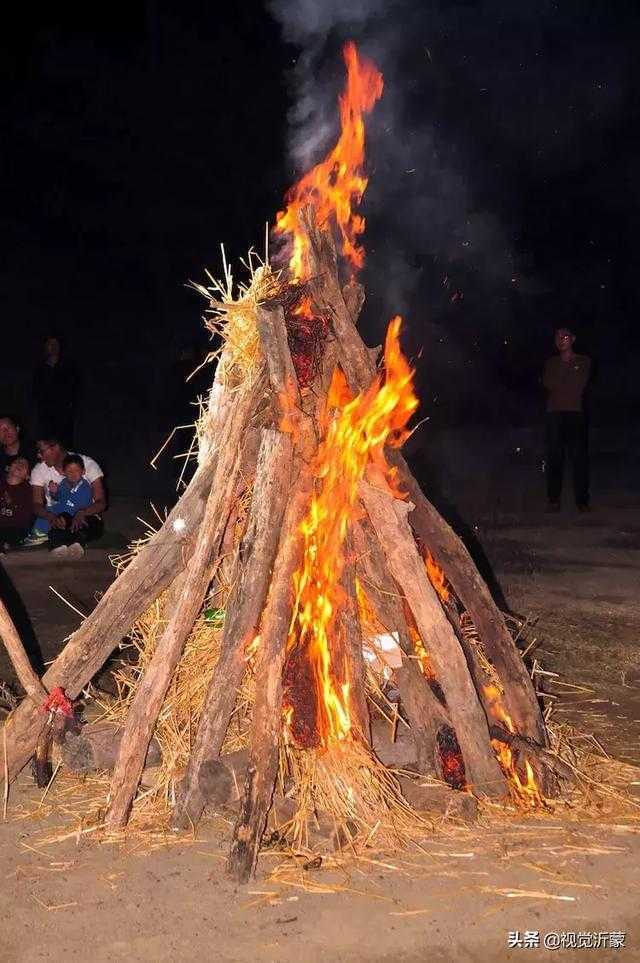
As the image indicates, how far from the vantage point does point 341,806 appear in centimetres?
394

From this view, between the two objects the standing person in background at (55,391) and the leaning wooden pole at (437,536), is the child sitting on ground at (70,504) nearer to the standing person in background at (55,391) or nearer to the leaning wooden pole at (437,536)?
the standing person in background at (55,391)

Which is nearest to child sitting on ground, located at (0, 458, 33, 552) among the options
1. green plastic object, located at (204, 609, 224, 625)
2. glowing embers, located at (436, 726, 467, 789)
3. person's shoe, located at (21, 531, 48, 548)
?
person's shoe, located at (21, 531, 48, 548)

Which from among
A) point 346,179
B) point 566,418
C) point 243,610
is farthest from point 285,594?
point 566,418

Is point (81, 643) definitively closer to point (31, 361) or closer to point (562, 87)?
point (562, 87)

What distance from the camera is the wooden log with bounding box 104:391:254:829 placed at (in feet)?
13.3

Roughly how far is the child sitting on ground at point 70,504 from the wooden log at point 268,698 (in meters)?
5.69

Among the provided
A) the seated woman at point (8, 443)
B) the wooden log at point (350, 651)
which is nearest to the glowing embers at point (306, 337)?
the wooden log at point (350, 651)

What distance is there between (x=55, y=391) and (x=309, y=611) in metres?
8.63

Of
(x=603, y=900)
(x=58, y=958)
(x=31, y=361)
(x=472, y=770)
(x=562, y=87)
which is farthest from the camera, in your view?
(x=31, y=361)

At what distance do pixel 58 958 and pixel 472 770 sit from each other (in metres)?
1.75

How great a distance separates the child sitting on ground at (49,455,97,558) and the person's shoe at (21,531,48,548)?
25cm

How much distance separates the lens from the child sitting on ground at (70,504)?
31.4 feet

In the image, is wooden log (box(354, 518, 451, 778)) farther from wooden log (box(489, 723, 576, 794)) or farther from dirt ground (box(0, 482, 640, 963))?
dirt ground (box(0, 482, 640, 963))

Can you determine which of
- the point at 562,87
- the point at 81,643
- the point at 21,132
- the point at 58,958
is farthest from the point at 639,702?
the point at 21,132
